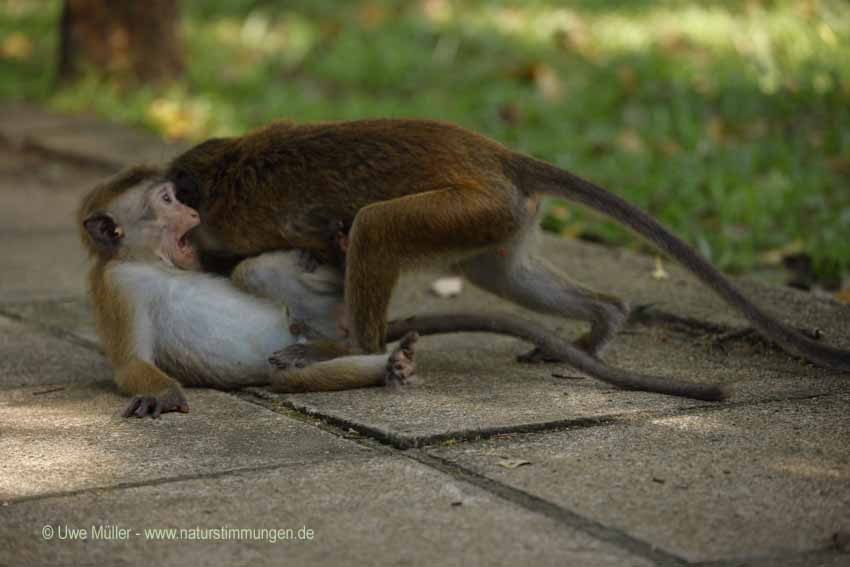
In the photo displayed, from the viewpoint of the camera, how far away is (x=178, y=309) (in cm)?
502

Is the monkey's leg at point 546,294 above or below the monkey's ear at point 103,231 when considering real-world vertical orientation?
below

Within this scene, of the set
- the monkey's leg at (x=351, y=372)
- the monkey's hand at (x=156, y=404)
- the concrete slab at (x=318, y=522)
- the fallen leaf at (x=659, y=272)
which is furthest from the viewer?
the fallen leaf at (x=659, y=272)

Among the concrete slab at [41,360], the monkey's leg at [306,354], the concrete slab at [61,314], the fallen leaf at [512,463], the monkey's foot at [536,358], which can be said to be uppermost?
the fallen leaf at [512,463]

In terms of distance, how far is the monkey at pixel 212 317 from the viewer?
15.6 ft

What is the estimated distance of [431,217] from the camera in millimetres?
4750

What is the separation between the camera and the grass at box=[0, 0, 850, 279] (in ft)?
24.1

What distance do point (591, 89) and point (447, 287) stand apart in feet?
12.6

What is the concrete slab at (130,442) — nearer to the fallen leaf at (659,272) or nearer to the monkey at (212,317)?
the monkey at (212,317)

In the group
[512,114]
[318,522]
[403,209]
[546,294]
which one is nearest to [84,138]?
[512,114]

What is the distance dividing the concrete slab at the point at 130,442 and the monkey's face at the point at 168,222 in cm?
59

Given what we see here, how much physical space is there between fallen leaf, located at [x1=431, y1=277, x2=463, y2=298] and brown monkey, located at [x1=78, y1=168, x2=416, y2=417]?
45.6 inches

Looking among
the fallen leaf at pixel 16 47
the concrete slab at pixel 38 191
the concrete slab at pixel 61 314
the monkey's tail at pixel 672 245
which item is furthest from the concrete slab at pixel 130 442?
the fallen leaf at pixel 16 47

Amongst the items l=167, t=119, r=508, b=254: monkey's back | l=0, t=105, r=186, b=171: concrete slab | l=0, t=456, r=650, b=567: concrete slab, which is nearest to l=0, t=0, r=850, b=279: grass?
l=0, t=105, r=186, b=171: concrete slab

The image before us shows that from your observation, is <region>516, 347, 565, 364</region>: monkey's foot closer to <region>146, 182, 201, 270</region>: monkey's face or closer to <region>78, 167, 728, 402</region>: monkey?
<region>78, 167, 728, 402</region>: monkey
